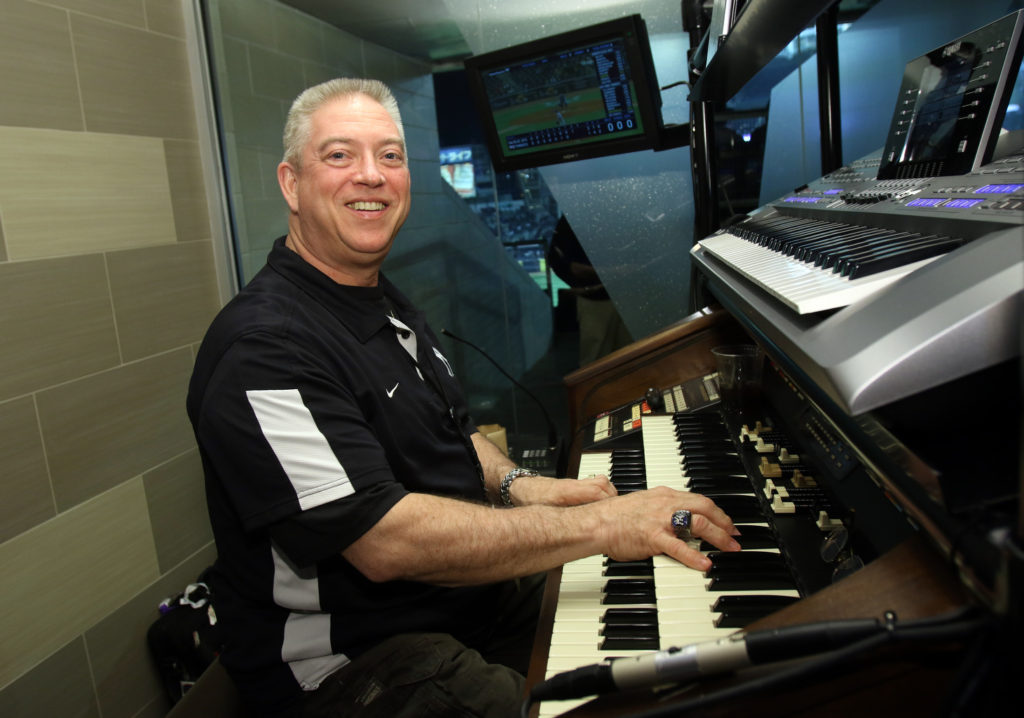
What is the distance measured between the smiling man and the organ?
0.36ft

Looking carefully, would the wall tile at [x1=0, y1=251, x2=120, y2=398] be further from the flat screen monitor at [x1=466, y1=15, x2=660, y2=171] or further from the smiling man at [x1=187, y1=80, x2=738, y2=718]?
the flat screen monitor at [x1=466, y1=15, x2=660, y2=171]

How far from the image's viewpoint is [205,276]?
253 cm

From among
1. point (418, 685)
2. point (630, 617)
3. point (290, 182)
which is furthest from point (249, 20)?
point (630, 617)

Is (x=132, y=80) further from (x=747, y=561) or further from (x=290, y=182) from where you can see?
(x=747, y=561)

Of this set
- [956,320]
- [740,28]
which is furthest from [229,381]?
[740,28]

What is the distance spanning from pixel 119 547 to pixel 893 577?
2135 millimetres

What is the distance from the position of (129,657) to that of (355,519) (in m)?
1.51

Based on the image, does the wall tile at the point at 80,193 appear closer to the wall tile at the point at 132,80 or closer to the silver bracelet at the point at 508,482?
the wall tile at the point at 132,80

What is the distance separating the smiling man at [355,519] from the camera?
44.1 inches

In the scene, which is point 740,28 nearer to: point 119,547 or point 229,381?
point 229,381

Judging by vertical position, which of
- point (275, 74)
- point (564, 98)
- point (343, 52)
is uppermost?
point (343, 52)

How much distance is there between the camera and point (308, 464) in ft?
3.64

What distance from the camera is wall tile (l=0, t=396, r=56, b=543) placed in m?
1.77

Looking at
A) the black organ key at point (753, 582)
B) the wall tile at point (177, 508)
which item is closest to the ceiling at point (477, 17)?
the wall tile at point (177, 508)
